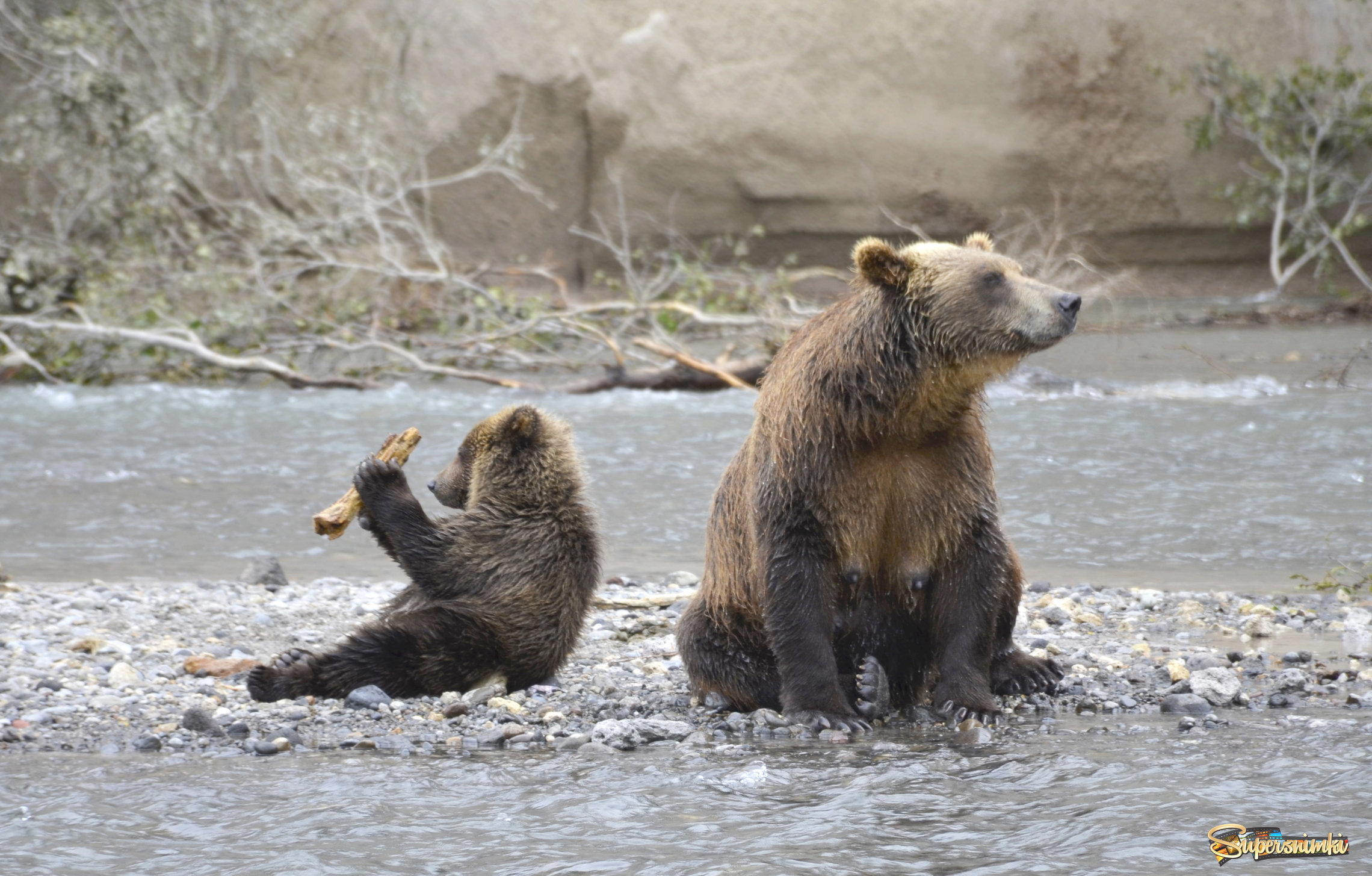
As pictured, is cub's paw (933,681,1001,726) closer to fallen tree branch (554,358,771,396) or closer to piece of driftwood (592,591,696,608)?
piece of driftwood (592,591,696,608)

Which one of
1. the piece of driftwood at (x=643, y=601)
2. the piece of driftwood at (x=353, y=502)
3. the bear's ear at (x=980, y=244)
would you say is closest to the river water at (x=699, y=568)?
the piece of driftwood at (x=643, y=601)

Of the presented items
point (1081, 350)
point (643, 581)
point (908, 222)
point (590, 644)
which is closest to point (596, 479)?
point (643, 581)

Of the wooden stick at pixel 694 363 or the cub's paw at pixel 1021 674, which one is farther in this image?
the wooden stick at pixel 694 363

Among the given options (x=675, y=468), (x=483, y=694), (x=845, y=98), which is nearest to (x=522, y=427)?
(x=483, y=694)

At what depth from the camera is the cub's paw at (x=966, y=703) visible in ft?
12.8

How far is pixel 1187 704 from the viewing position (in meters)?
3.94

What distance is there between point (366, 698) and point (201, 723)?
0.54 m

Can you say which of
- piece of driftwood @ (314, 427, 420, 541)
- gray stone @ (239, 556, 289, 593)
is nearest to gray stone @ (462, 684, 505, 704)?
piece of driftwood @ (314, 427, 420, 541)

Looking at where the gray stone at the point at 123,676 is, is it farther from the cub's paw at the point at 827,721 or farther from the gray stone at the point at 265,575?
the cub's paw at the point at 827,721

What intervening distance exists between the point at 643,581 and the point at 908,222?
38.4 ft

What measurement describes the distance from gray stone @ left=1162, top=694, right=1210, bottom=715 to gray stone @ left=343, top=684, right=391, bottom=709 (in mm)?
2286

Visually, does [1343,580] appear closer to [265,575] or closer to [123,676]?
[265,575]

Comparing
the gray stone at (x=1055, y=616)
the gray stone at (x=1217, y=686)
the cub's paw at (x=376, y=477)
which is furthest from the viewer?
the gray stone at (x=1055, y=616)

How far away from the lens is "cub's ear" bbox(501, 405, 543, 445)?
4.97 m
